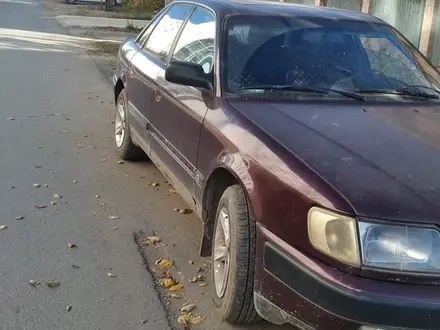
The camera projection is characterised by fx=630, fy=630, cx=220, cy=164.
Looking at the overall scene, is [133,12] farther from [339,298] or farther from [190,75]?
[339,298]

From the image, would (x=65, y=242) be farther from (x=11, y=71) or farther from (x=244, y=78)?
(x=11, y=71)

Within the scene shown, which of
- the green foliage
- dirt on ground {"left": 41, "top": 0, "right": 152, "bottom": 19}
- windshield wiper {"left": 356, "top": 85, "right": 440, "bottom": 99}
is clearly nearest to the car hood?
windshield wiper {"left": 356, "top": 85, "right": 440, "bottom": 99}

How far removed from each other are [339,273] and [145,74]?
3303mm

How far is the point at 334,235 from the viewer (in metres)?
2.79

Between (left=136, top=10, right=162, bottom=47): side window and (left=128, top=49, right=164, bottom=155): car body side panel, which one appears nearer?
(left=128, top=49, right=164, bottom=155): car body side panel

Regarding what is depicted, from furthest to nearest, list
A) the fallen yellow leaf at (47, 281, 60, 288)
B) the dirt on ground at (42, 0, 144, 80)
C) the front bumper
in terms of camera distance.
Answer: the dirt on ground at (42, 0, 144, 80), the fallen yellow leaf at (47, 281, 60, 288), the front bumper

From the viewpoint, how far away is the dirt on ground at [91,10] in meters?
27.5

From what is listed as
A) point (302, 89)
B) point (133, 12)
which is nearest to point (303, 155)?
point (302, 89)

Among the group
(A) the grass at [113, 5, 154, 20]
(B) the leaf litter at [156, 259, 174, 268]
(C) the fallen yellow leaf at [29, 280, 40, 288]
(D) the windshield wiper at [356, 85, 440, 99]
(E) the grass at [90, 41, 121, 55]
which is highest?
(D) the windshield wiper at [356, 85, 440, 99]

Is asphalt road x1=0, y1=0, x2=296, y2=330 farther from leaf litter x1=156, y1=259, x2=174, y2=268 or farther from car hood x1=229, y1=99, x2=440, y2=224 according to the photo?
car hood x1=229, y1=99, x2=440, y2=224

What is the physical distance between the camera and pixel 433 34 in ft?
39.7

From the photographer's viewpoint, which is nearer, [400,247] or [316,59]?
[400,247]

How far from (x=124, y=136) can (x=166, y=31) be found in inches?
55.0

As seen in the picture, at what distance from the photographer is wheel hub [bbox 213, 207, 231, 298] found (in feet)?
11.8
